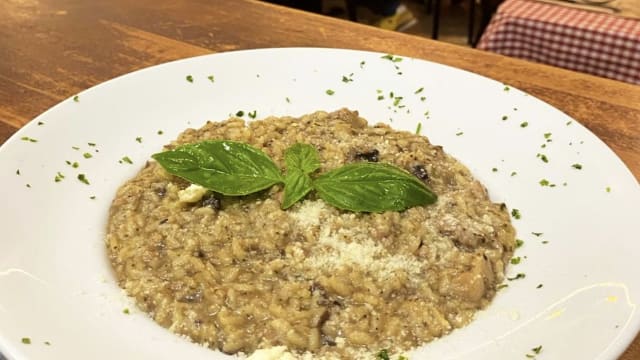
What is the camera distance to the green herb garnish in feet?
6.10

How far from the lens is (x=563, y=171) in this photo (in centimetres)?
202

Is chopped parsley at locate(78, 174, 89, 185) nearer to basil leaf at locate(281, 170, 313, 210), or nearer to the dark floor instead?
basil leaf at locate(281, 170, 313, 210)

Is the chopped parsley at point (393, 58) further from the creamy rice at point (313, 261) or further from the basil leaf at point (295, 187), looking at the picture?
the basil leaf at point (295, 187)

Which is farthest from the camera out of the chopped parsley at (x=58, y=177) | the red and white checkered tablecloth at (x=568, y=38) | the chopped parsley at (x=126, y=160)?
the red and white checkered tablecloth at (x=568, y=38)

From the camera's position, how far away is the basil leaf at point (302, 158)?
6.45 ft

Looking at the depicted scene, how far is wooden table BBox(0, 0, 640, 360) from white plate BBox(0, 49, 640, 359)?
1.19ft

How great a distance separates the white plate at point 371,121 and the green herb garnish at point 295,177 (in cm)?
29

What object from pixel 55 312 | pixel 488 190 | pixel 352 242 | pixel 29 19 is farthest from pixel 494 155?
pixel 29 19

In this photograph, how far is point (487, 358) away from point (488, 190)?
75 cm

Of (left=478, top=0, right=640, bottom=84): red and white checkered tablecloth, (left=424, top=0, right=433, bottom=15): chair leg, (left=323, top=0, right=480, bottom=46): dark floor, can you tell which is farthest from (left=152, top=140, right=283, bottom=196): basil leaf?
(left=424, top=0, right=433, bottom=15): chair leg

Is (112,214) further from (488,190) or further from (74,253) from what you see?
(488,190)

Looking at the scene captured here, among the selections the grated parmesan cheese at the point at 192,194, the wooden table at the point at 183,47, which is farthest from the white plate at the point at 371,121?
the wooden table at the point at 183,47

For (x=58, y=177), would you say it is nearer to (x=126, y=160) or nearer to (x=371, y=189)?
(x=126, y=160)

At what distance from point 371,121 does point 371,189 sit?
63 centimetres
